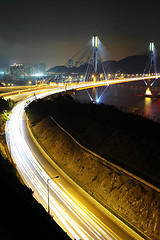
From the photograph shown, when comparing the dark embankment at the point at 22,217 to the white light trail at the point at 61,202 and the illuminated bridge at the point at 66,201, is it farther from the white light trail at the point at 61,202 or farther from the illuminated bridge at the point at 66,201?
the white light trail at the point at 61,202

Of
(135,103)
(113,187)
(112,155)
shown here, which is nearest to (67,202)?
(113,187)

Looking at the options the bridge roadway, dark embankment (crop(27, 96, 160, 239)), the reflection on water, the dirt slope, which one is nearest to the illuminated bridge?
the bridge roadway

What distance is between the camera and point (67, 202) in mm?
8031

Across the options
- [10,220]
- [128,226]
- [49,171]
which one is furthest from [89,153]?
[10,220]

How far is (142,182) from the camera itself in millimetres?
8102

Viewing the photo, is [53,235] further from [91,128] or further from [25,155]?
[91,128]

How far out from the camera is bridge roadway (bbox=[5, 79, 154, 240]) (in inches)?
268

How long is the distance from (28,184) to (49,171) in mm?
1508

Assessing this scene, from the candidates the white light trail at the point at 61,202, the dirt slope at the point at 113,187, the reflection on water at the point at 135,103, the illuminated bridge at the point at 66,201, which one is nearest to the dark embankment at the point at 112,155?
the dirt slope at the point at 113,187

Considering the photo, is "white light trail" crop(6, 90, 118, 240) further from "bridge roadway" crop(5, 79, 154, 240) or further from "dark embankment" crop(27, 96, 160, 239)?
"dark embankment" crop(27, 96, 160, 239)

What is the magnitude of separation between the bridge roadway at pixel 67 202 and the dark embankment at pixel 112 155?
44cm

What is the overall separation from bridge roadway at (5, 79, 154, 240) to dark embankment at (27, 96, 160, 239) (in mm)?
440

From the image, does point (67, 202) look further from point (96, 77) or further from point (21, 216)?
point (96, 77)

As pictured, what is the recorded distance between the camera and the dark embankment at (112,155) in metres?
7.62
